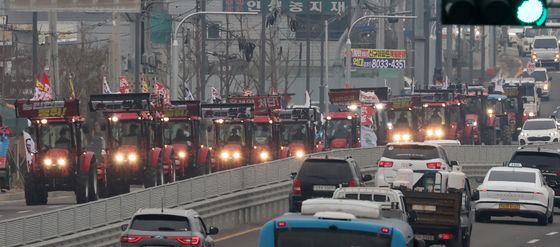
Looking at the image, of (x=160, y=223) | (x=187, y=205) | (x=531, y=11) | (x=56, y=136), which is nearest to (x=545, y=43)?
(x=56, y=136)

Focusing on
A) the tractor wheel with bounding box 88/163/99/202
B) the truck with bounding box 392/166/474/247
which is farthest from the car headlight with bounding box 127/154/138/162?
the truck with bounding box 392/166/474/247

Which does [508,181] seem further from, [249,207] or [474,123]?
Result: [474,123]

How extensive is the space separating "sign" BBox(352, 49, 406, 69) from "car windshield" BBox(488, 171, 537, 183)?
44.6 m

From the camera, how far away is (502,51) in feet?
639

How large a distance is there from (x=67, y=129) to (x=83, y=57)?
146ft

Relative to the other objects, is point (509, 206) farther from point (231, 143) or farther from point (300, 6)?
point (300, 6)

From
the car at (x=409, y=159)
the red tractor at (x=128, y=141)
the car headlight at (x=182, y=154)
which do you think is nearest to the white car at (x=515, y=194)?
the car at (x=409, y=159)

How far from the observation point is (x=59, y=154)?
41.9 m

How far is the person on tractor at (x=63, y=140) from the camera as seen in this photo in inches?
1645

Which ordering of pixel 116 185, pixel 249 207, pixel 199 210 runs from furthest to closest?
1. pixel 116 185
2. pixel 249 207
3. pixel 199 210

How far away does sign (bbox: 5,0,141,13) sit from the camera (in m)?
56.1

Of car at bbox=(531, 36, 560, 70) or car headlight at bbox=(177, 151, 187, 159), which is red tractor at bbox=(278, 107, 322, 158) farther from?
car at bbox=(531, 36, 560, 70)

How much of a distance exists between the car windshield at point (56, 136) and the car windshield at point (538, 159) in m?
11.6

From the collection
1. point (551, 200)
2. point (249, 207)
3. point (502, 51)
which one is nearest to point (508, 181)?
point (551, 200)
